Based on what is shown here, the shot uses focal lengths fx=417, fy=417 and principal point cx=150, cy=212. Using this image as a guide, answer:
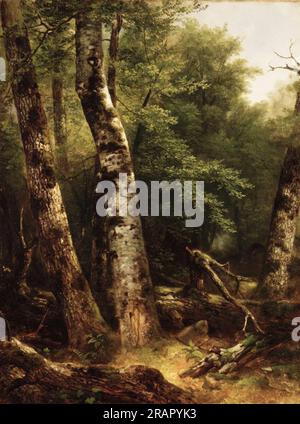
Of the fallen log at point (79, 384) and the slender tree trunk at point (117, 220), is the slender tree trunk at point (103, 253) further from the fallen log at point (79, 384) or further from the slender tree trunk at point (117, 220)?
the fallen log at point (79, 384)

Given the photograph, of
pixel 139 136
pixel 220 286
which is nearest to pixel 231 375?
pixel 220 286

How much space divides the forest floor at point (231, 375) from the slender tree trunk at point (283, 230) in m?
1.90

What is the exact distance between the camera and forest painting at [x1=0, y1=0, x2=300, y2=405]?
6512 mm

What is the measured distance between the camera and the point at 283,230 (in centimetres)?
855

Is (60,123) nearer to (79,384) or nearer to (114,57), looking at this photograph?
(114,57)

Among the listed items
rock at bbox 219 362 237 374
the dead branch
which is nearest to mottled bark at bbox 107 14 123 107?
the dead branch

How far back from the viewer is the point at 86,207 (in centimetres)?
995

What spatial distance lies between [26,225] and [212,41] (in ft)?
20.1

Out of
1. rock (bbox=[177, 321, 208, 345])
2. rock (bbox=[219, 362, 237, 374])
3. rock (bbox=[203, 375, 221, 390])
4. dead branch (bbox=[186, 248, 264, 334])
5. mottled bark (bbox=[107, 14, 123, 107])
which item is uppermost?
mottled bark (bbox=[107, 14, 123, 107])

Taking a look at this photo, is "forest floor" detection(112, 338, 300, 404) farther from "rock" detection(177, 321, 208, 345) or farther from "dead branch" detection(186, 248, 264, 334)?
"dead branch" detection(186, 248, 264, 334)

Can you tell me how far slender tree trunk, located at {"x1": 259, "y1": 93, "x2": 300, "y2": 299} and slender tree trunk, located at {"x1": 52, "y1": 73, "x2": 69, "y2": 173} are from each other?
4.83m

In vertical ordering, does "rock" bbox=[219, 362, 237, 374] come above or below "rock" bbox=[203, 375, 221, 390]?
above
